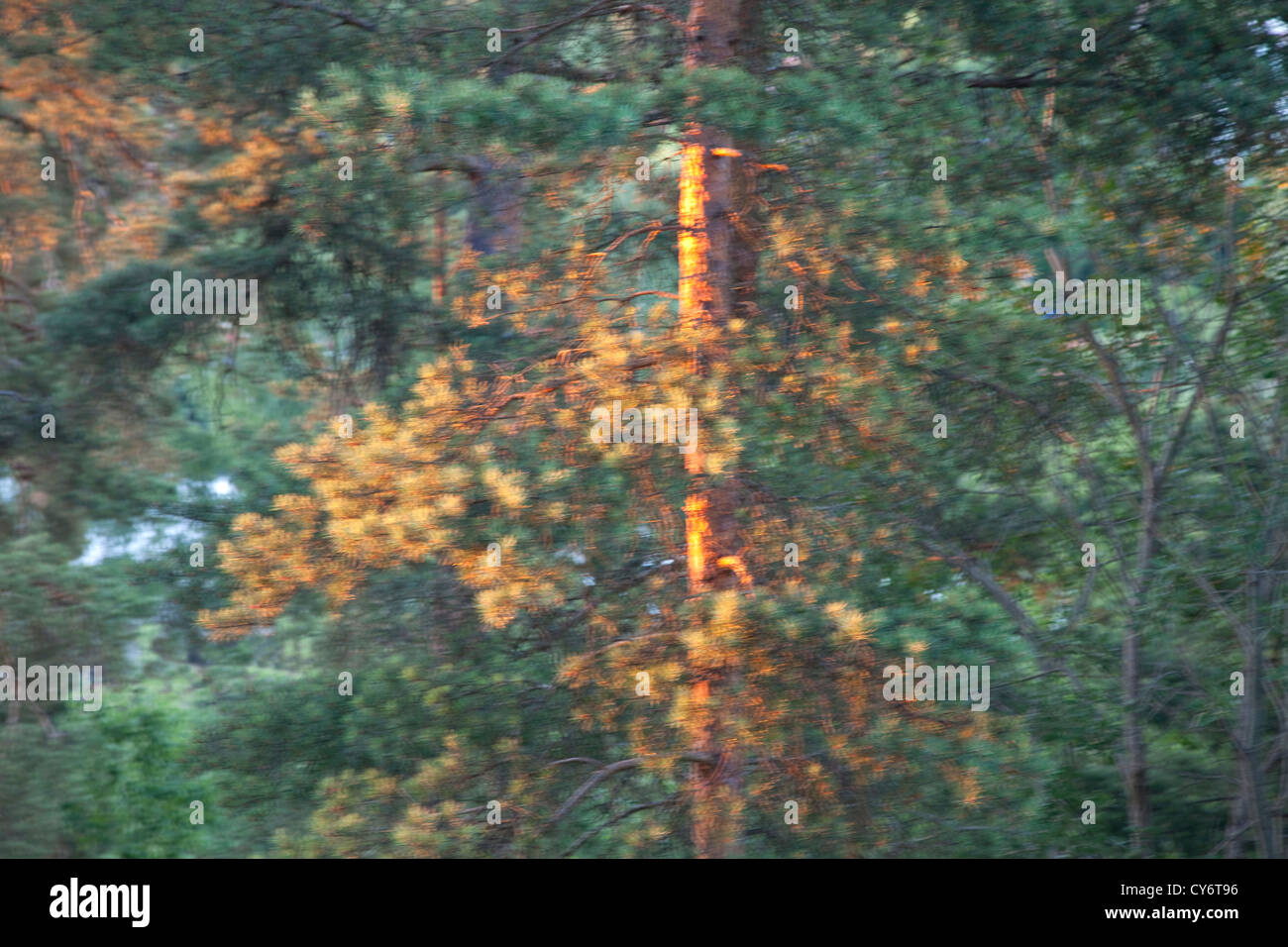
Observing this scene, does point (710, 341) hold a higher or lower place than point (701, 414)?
higher

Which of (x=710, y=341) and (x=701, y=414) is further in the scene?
(x=710, y=341)

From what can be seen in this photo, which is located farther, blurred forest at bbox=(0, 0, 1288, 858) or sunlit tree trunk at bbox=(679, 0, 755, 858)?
blurred forest at bbox=(0, 0, 1288, 858)

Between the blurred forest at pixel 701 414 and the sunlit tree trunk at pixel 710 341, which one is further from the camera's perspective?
the blurred forest at pixel 701 414

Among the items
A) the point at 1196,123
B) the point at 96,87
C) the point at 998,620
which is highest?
the point at 96,87

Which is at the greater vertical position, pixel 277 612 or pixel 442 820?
pixel 277 612

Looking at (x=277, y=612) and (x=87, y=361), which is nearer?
(x=277, y=612)

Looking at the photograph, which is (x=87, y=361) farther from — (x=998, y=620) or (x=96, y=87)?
(x=998, y=620)

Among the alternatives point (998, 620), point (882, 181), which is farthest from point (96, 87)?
point (998, 620)
